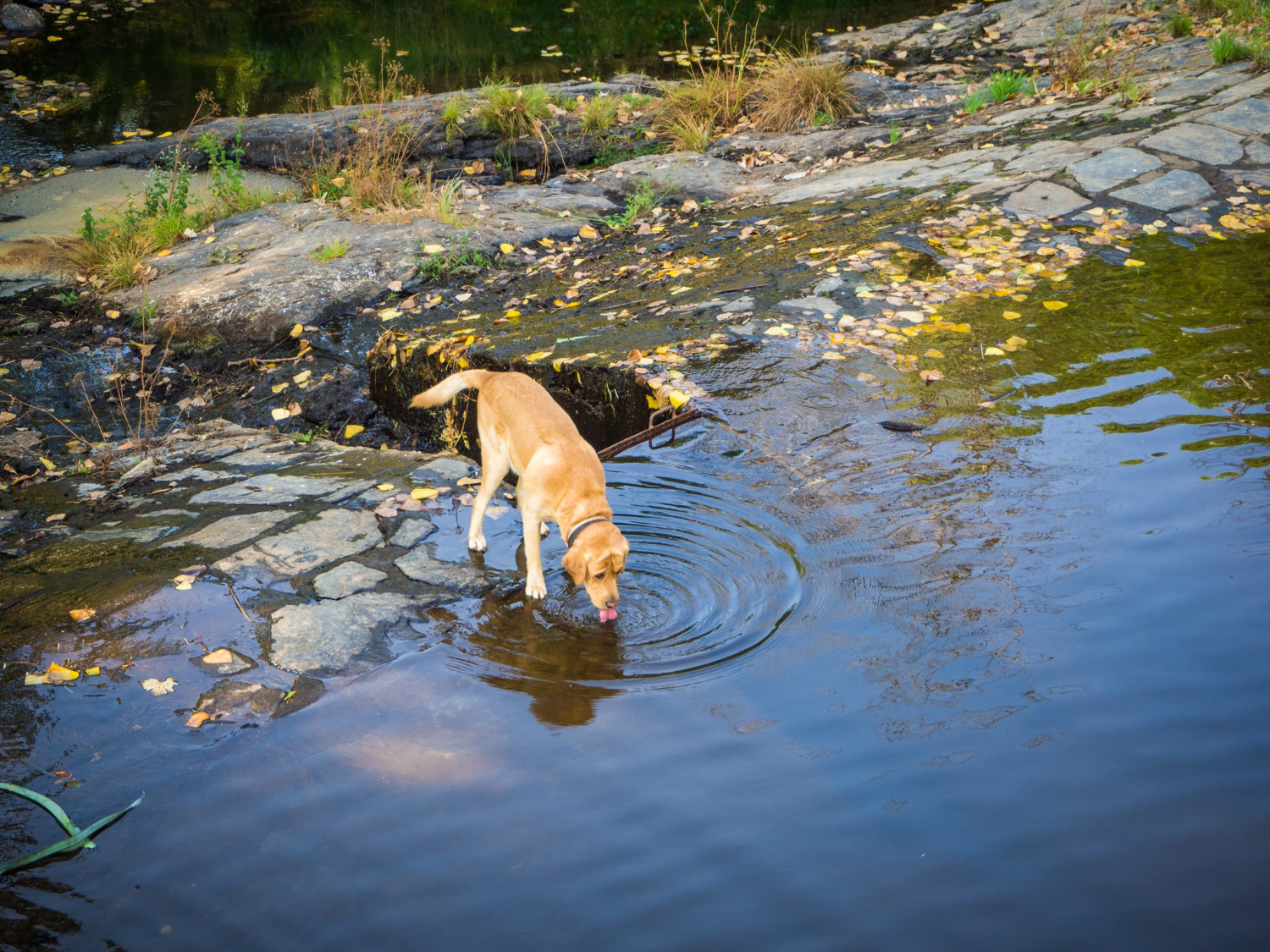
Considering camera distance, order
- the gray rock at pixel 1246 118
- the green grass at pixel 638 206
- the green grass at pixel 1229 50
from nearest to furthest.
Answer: the gray rock at pixel 1246 118, the green grass at pixel 638 206, the green grass at pixel 1229 50

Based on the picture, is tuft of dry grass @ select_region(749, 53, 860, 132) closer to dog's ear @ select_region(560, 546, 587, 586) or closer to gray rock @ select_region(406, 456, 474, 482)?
gray rock @ select_region(406, 456, 474, 482)

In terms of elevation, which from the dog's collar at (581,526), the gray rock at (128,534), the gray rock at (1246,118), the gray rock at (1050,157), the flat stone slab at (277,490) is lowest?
the gray rock at (128,534)

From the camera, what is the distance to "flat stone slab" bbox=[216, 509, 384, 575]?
4.40 m

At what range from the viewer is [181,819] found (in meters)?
3.10

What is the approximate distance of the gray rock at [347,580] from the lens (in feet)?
13.9

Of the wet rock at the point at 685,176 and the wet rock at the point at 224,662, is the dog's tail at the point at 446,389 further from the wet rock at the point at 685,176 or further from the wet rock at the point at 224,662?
the wet rock at the point at 685,176

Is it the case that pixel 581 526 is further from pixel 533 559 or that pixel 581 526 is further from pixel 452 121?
pixel 452 121

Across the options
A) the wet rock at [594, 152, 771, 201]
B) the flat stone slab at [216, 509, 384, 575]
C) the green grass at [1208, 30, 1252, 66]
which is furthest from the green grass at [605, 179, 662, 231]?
the green grass at [1208, 30, 1252, 66]

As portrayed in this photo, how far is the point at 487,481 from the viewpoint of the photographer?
189 inches

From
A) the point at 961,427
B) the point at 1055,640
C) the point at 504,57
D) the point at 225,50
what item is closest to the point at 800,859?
the point at 1055,640

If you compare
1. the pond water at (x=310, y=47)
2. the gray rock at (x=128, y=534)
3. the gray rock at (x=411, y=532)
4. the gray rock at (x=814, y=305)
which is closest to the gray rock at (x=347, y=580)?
the gray rock at (x=411, y=532)

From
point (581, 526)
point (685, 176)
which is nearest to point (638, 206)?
point (685, 176)

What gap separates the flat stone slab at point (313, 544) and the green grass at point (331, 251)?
152 inches

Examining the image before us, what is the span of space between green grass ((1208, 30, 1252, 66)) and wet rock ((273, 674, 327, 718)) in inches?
422
